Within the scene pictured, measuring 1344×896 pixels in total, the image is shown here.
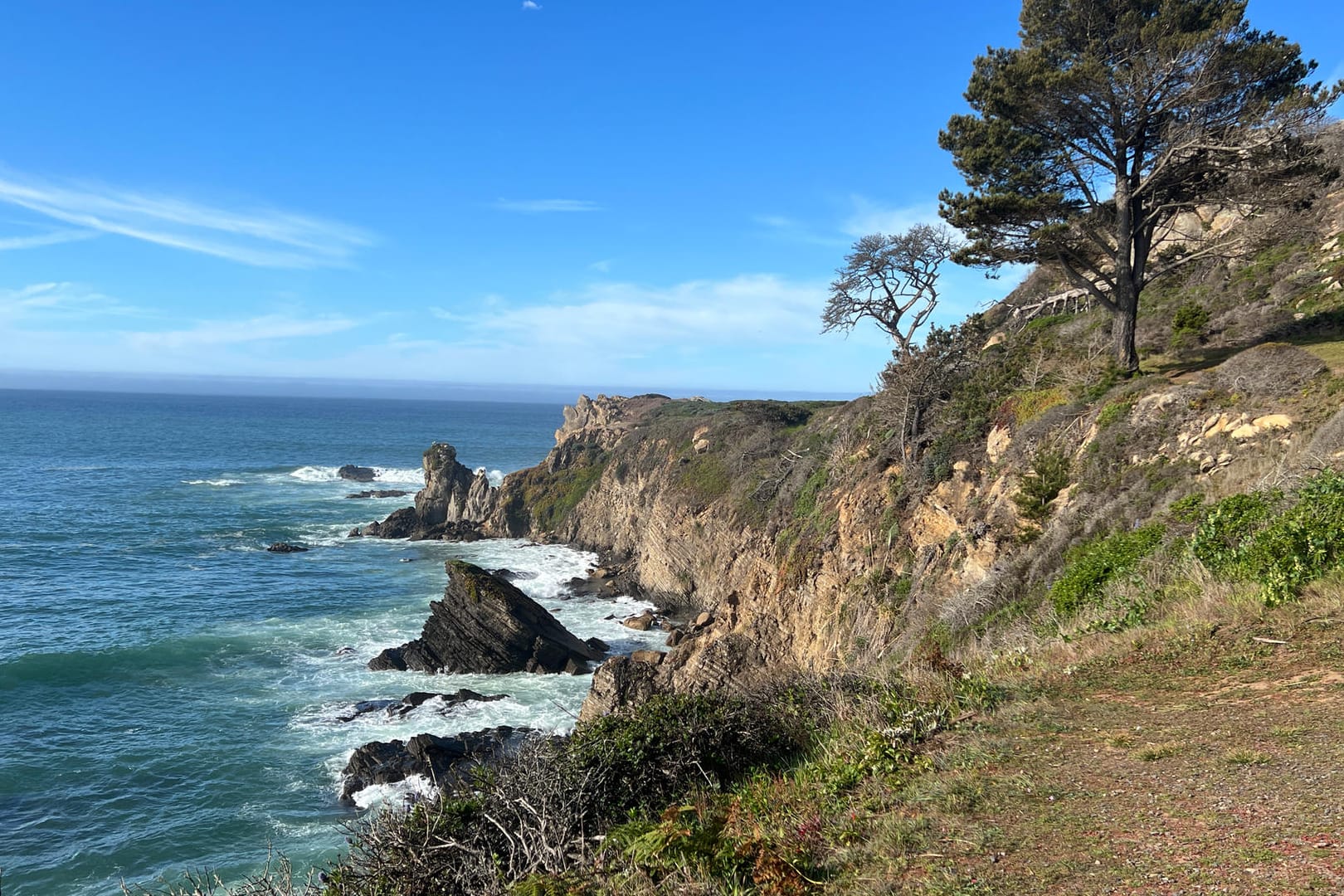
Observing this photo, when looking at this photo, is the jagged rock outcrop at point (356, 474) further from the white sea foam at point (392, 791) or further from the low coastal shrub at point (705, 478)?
the white sea foam at point (392, 791)

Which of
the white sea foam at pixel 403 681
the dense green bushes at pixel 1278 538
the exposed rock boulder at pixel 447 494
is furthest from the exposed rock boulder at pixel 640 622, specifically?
the dense green bushes at pixel 1278 538

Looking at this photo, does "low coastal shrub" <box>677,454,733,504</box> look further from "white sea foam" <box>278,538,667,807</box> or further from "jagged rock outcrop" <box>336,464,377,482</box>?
"jagged rock outcrop" <box>336,464,377,482</box>

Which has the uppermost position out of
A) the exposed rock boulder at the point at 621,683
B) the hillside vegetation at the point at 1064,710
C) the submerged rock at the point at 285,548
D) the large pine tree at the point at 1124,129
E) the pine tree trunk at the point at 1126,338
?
the large pine tree at the point at 1124,129

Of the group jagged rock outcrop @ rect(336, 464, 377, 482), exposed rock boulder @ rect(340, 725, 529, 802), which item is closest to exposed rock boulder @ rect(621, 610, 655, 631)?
exposed rock boulder @ rect(340, 725, 529, 802)

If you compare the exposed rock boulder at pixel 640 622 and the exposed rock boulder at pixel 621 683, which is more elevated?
the exposed rock boulder at pixel 621 683

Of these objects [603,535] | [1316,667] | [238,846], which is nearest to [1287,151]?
[1316,667]

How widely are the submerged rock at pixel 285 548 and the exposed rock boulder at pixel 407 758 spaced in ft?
107

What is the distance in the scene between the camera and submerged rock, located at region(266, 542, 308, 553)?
50.7 m

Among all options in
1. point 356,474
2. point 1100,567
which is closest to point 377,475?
point 356,474

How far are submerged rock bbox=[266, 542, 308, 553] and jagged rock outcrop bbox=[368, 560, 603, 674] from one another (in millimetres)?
23502

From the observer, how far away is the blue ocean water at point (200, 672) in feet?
63.6

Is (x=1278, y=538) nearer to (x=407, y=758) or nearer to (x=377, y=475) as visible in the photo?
(x=407, y=758)

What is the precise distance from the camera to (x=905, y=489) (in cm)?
2392

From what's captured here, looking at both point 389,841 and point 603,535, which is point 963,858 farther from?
point 603,535
